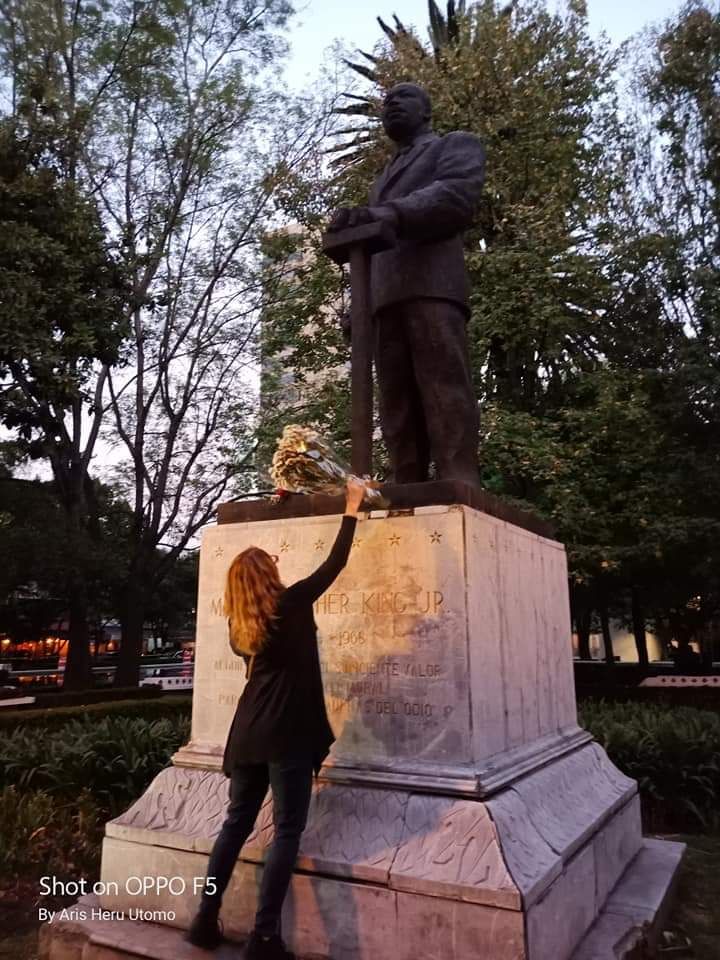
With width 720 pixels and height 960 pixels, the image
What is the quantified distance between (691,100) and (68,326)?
12.9 m

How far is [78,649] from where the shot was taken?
18500mm

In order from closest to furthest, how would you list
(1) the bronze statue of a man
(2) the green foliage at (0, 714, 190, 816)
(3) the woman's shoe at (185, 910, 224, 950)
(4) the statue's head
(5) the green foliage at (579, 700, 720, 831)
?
(3) the woman's shoe at (185, 910, 224, 950) < (1) the bronze statue of a man < (4) the statue's head < (2) the green foliage at (0, 714, 190, 816) < (5) the green foliage at (579, 700, 720, 831)

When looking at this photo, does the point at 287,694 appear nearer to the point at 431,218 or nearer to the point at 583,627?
the point at 431,218

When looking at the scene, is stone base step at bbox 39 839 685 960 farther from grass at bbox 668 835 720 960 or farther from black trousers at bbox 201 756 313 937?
black trousers at bbox 201 756 313 937

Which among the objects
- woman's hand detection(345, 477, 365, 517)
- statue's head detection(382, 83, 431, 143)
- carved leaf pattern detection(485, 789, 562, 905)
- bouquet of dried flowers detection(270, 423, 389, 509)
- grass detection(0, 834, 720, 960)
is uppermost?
statue's head detection(382, 83, 431, 143)

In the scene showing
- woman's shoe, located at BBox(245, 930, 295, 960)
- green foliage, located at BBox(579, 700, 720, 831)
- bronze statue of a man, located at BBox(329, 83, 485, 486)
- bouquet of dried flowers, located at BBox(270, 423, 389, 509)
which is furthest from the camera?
green foliage, located at BBox(579, 700, 720, 831)

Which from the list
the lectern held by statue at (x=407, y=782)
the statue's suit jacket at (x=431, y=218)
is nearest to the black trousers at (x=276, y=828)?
the lectern held by statue at (x=407, y=782)

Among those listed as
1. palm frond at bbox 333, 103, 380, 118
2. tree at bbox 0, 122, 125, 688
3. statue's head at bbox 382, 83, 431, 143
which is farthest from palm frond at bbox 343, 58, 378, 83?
statue's head at bbox 382, 83, 431, 143

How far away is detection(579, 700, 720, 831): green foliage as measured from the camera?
22.9 feet

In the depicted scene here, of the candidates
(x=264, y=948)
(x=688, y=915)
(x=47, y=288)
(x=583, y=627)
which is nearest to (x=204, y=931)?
(x=264, y=948)

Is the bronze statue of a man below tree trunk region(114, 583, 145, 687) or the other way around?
the other way around

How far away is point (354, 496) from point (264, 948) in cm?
183

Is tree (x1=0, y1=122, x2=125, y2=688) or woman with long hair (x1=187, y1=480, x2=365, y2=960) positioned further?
tree (x1=0, y1=122, x2=125, y2=688)

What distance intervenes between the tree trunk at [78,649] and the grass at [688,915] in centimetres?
1374
